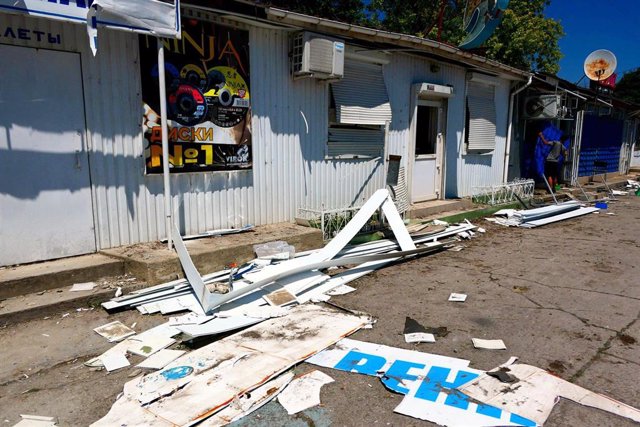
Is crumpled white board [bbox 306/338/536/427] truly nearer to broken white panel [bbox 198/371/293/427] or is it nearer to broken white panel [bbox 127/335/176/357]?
broken white panel [bbox 198/371/293/427]

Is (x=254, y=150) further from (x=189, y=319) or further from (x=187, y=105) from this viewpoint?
(x=189, y=319)

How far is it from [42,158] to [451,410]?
4640mm

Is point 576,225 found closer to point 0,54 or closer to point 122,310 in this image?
point 122,310

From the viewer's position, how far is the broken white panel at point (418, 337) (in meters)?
3.85

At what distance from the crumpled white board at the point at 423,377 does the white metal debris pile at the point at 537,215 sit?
665cm

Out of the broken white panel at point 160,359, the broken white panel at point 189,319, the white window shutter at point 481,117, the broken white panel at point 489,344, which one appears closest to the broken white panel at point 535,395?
the broken white panel at point 489,344

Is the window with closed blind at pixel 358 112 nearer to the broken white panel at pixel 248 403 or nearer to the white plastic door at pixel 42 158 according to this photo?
the white plastic door at pixel 42 158

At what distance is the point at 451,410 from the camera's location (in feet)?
9.11

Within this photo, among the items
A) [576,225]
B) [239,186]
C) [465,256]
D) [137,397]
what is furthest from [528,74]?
[137,397]

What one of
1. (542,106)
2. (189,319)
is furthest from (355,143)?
(542,106)

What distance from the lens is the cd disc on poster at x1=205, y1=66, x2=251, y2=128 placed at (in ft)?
19.3

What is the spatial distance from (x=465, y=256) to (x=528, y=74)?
23.2ft

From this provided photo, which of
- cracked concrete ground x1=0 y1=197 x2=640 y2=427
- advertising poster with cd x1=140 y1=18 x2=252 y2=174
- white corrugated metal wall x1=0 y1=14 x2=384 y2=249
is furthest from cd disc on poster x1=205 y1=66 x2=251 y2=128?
cracked concrete ground x1=0 y1=197 x2=640 y2=427

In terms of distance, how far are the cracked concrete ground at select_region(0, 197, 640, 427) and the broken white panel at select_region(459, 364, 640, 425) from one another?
0.08 metres
